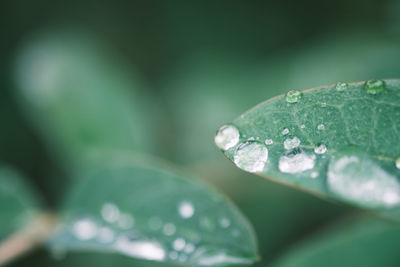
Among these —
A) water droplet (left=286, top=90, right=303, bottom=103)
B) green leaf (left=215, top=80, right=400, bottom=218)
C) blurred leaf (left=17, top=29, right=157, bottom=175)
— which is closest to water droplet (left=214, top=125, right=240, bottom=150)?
green leaf (left=215, top=80, right=400, bottom=218)

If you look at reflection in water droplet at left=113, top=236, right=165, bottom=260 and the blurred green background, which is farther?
the blurred green background

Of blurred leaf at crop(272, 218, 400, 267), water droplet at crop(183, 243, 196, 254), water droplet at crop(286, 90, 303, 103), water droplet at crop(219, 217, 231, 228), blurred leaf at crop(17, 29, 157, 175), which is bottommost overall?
blurred leaf at crop(272, 218, 400, 267)

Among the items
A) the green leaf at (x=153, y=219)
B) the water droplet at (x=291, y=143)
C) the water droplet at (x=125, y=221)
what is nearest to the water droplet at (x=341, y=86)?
the water droplet at (x=291, y=143)

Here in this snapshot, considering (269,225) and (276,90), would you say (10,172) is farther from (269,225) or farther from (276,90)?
(276,90)

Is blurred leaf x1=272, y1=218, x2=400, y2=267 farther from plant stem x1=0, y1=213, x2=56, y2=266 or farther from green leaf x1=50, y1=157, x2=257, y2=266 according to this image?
plant stem x1=0, y1=213, x2=56, y2=266

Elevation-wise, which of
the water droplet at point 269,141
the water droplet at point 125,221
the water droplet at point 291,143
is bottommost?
the water droplet at point 125,221

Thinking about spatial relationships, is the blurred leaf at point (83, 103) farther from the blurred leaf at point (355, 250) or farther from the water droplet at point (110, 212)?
the blurred leaf at point (355, 250)

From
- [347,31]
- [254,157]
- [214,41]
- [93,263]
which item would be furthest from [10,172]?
[347,31]

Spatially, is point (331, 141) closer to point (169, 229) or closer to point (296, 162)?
point (296, 162)
